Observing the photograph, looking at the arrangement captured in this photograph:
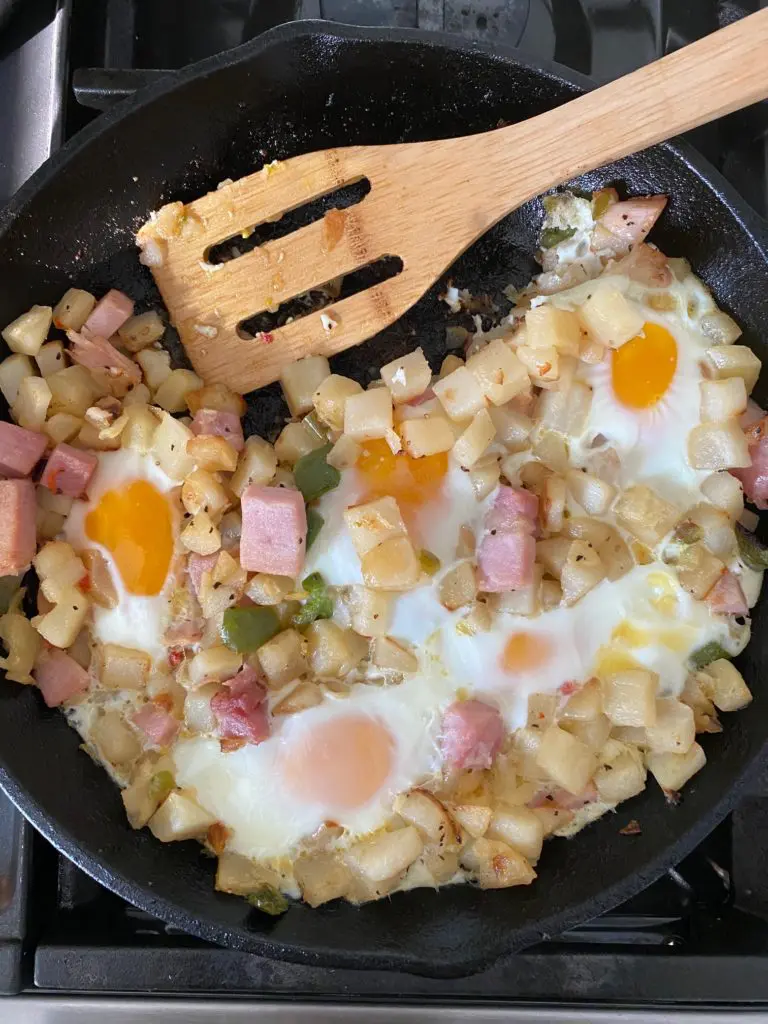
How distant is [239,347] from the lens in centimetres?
174

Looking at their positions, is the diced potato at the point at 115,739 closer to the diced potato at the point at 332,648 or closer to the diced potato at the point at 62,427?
the diced potato at the point at 332,648

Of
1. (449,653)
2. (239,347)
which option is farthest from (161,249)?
(449,653)

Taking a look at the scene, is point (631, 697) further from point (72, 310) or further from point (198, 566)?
point (72, 310)

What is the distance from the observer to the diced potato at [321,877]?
1.58 meters

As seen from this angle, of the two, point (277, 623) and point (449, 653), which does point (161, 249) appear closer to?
→ point (277, 623)

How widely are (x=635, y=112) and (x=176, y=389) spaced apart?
3.24 feet

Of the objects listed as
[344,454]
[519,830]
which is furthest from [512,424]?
[519,830]

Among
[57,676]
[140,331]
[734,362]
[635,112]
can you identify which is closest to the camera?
[635,112]

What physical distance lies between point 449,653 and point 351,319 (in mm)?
685

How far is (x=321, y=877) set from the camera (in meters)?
1.59

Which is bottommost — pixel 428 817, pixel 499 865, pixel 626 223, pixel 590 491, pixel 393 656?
pixel 499 865

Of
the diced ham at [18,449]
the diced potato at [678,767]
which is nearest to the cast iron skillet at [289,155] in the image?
the diced potato at [678,767]

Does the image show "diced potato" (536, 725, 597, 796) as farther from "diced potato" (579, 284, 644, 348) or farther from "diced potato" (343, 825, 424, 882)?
"diced potato" (579, 284, 644, 348)

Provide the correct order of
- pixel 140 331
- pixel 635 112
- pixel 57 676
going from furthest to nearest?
1. pixel 140 331
2. pixel 57 676
3. pixel 635 112
